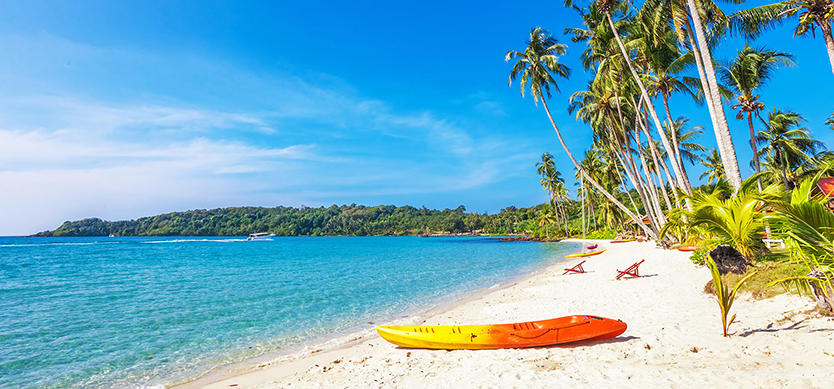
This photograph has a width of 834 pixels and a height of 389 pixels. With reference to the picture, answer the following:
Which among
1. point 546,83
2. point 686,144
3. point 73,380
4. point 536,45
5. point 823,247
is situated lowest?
point 73,380

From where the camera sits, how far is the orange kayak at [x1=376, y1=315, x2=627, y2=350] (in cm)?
577

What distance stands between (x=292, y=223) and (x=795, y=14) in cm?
15142

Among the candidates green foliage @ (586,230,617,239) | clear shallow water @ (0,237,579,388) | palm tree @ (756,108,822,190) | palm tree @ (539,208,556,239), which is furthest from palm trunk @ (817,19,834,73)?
palm tree @ (539,208,556,239)

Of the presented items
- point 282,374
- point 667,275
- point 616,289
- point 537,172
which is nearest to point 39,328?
point 282,374

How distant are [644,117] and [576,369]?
22026mm

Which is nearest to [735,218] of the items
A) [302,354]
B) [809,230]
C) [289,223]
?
[809,230]

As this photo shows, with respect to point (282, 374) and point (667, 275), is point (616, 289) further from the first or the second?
point (282, 374)

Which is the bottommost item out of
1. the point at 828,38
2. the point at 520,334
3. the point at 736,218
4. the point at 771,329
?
the point at 520,334

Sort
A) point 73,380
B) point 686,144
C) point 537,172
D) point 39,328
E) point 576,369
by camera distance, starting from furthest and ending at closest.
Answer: point 537,172 < point 686,144 < point 39,328 < point 73,380 < point 576,369

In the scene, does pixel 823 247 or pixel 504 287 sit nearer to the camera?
pixel 823 247

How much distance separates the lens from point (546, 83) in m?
23.4

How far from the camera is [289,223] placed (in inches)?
5797

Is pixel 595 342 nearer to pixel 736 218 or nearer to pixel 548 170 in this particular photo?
pixel 736 218

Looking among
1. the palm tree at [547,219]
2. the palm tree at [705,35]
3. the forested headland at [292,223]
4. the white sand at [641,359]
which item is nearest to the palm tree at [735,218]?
the white sand at [641,359]
